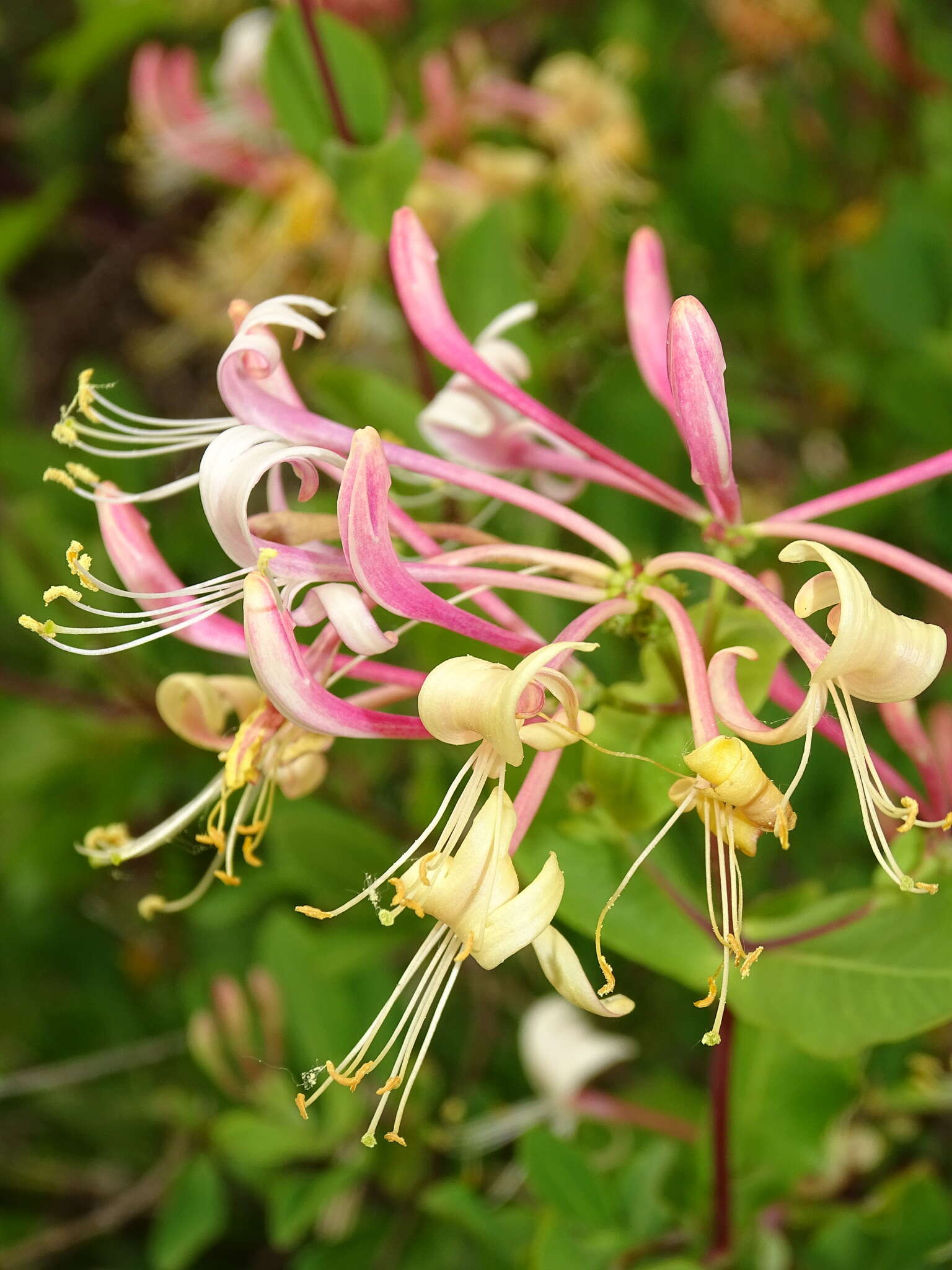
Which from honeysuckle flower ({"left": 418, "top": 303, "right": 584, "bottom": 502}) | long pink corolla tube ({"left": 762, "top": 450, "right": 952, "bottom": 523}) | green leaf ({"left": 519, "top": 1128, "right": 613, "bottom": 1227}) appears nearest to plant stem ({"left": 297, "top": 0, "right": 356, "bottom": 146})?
honeysuckle flower ({"left": 418, "top": 303, "right": 584, "bottom": 502})

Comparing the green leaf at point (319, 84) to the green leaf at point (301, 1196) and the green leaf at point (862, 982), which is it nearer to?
the green leaf at point (862, 982)

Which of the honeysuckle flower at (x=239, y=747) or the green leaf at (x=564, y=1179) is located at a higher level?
the honeysuckle flower at (x=239, y=747)

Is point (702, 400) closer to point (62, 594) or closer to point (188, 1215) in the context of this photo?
point (62, 594)

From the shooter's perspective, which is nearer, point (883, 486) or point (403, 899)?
point (403, 899)

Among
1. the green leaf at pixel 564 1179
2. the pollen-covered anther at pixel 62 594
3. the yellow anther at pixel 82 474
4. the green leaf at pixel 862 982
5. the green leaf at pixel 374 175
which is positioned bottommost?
the green leaf at pixel 564 1179

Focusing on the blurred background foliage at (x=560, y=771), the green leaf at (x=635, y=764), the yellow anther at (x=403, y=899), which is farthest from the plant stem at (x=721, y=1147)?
the yellow anther at (x=403, y=899)

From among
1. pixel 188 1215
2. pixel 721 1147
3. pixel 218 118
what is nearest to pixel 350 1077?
pixel 721 1147
